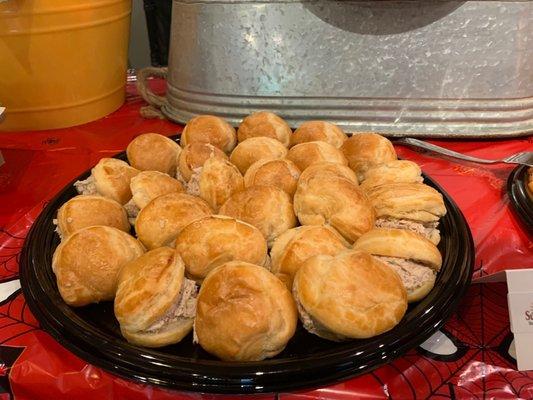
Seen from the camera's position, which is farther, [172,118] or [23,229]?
[172,118]

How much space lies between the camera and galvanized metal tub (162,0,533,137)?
4.03 ft

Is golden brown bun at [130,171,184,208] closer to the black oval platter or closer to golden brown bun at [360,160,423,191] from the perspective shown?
golden brown bun at [360,160,423,191]

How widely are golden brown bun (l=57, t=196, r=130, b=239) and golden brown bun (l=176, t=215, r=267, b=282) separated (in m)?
0.18

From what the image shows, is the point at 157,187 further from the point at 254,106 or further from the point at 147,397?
the point at 254,106

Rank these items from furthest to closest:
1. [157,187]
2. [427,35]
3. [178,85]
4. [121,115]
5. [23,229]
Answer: [121,115], [178,85], [427,35], [23,229], [157,187]

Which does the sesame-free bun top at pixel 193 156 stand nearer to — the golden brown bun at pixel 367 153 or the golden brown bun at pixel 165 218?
the golden brown bun at pixel 165 218

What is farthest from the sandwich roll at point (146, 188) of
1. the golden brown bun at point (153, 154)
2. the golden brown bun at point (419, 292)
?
the golden brown bun at point (419, 292)

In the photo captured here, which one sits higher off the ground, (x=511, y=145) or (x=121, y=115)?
(x=511, y=145)

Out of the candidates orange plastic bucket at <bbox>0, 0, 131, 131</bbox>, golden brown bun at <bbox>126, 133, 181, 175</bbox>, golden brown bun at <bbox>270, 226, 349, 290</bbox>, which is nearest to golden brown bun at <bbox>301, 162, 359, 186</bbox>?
golden brown bun at <bbox>270, 226, 349, 290</bbox>

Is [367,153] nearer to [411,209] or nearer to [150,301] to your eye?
[411,209]

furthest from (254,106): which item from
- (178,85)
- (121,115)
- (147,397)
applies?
(147,397)

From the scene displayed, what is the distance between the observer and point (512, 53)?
1.25m

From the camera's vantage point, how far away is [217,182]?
2.92 feet

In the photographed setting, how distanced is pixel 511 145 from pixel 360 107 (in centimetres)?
46
